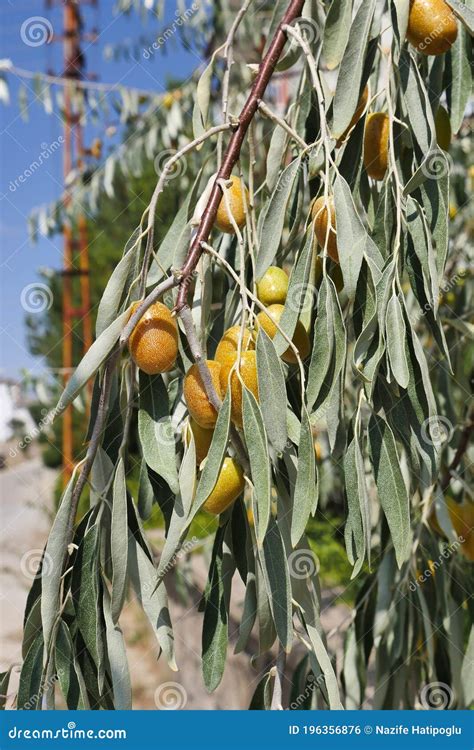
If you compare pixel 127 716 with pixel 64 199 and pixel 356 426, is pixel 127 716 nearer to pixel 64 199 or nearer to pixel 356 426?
pixel 356 426

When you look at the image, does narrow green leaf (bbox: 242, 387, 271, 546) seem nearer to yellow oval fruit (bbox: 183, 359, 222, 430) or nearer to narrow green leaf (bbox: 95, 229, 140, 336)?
yellow oval fruit (bbox: 183, 359, 222, 430)

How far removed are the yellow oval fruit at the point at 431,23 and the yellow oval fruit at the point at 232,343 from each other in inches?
12.5

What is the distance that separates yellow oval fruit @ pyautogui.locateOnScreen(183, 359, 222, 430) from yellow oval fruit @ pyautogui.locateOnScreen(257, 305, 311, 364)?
0.06 meters

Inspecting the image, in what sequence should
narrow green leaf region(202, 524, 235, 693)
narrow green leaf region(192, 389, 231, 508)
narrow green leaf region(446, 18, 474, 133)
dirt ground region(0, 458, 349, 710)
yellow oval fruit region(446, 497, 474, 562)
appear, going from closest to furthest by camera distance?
narrow green leaf region(192, 389, 231, 508)
narrow green leaf region(202, 524, 235, 693)
narrow green leaf region(446, 18, 474, 133)
yellow oval fruit region(446, 497, 474, 562)
dirt ground region(0, 458, 349, 710)

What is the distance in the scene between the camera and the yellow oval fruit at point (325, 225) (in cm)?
69

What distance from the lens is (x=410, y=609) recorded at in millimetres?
1217

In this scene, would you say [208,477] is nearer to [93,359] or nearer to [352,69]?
[93,359]

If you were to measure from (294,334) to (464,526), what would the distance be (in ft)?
1.88

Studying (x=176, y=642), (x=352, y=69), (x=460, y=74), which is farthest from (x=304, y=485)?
(x=176, y=642)

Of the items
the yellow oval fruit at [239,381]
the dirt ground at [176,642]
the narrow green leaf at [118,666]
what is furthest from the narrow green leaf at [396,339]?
the dirt ground at [176,642]

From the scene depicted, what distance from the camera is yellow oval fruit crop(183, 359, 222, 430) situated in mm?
653

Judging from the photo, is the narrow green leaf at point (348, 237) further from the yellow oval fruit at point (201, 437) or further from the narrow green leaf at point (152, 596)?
the narrow green leaf at point (152, 596)

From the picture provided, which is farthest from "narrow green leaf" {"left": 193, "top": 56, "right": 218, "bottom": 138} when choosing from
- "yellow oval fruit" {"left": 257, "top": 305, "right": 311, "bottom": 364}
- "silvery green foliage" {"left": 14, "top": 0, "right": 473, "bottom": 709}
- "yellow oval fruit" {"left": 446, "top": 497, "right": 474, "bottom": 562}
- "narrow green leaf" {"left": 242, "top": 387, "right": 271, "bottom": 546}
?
"yellow oval fruit" {"left": 446, "top": 497, "right": 474, "bottom": 562}

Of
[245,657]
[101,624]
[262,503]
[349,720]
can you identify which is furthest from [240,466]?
[245,657]
